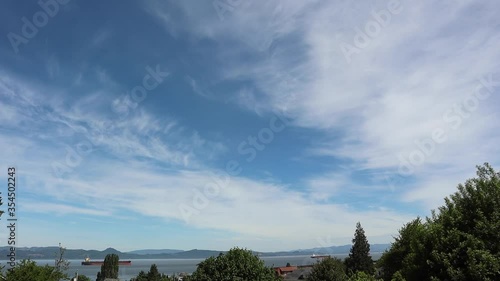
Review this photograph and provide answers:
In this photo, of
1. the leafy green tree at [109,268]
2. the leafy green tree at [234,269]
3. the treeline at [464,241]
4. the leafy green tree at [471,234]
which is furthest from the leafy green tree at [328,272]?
the leafy green tree at [109,268]

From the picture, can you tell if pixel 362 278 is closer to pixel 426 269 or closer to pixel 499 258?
pixel 426 269

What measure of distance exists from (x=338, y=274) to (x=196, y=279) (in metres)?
18.6

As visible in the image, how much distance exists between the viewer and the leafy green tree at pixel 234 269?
1143 inches

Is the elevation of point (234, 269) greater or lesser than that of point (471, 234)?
lesser

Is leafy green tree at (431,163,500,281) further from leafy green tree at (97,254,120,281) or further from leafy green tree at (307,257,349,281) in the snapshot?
leafy green tree at (97,254,120,281)

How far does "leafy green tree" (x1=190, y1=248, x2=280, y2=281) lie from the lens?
1143 inches

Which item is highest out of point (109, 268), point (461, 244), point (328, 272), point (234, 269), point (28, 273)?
point (461, 244)

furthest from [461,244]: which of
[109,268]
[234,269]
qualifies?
[109,268]

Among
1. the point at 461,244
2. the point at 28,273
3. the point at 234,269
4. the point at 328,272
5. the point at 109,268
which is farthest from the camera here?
the point at 109,268

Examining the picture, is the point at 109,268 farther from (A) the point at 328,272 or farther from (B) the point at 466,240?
(B) the point at 466,240

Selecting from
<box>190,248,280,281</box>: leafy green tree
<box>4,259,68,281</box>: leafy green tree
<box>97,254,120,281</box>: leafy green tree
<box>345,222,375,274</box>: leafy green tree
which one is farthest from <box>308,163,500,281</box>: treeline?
<box>97,254,120,281</box>: leafy green tree

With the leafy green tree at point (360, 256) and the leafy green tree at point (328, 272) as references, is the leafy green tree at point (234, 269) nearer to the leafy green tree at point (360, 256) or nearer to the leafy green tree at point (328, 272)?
the leafy green tree at point (328, 272)

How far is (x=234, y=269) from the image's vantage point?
95.3 ft

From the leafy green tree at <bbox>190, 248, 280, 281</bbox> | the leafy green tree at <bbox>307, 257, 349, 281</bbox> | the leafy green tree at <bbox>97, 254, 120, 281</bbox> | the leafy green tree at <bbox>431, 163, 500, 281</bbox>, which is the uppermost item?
the leafy green tree at <bbox>431, 163, 500, 281</bbox>
